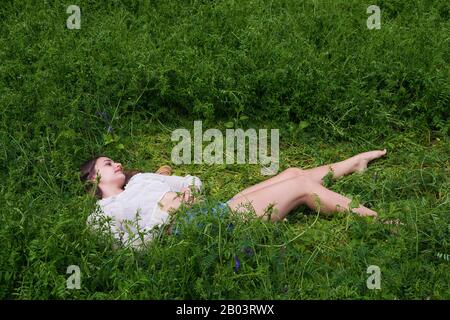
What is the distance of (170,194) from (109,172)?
1.99ft

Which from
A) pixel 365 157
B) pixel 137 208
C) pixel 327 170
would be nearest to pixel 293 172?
pixel 327 170

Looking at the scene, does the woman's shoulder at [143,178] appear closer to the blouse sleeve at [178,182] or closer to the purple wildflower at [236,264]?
the blouse sleeve at [178,182]

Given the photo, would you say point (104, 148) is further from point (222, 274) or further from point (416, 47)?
point (416, 47)

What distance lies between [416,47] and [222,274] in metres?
3.10

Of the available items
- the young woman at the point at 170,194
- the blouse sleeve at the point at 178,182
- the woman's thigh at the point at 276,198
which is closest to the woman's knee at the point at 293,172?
the young woman at the point at 170,194

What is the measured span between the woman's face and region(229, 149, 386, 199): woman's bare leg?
82 centimetres

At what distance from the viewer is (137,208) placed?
4.80 metres

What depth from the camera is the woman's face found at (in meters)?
5.23

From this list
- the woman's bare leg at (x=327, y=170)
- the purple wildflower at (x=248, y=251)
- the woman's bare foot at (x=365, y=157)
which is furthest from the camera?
the woman's bare foot at (x=365, y=157)

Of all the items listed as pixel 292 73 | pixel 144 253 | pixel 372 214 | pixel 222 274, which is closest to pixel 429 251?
pixel 372 214

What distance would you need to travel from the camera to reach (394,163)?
19.0 ft

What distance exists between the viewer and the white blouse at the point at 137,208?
4.57 meters

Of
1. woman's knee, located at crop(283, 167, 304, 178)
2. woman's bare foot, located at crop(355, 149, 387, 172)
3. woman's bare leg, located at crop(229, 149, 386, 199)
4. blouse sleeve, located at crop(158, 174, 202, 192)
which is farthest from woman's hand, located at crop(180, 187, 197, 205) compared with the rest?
woman's bare foot, located at crop(355, 149, 387, 172)

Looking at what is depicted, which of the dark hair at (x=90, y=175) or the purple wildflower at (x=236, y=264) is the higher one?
the dark hair at (x=90, y=175)
